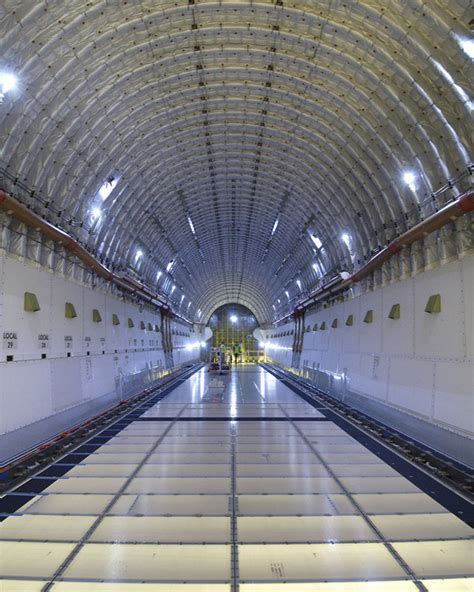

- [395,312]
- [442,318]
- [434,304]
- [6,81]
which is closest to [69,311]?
[6,81]

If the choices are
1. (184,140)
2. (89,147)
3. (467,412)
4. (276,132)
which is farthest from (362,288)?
(89,147)

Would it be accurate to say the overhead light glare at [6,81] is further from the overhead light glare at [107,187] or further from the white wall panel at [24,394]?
the overhead light glare at [107,187]

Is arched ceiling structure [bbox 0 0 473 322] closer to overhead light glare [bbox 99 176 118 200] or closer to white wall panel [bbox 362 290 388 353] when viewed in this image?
overhead light glare [bbox 99 176 118 200]

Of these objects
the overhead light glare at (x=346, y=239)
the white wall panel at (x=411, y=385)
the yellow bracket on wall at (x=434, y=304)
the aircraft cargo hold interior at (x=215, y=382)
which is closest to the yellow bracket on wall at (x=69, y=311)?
the aircraft cargo hold interior at (x=215, y=382)

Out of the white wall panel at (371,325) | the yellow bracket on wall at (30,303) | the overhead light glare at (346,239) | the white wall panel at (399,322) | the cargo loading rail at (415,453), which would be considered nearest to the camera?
the cargo loading rail at (415,453)

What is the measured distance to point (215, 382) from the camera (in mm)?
19234

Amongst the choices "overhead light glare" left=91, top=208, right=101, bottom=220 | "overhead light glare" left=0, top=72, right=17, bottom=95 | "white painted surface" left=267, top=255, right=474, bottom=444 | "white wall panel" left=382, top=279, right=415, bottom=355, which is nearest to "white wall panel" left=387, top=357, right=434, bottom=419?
"white painted surface" left=267, top=255, right=474, bottom=444

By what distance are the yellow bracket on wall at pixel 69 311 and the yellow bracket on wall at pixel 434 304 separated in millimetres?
10365

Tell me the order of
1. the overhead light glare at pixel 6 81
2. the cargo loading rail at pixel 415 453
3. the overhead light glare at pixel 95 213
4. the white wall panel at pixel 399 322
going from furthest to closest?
the overhead light glare at pixel 95 213, the white wall panel at pixel 399 322, the overhead light glare at pixel 6 81, the cargo loading rail at pixel 415 453

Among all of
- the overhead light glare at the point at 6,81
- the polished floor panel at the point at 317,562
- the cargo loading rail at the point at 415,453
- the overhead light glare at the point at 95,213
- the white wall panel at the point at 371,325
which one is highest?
the overhead light glare at the point at 6,81

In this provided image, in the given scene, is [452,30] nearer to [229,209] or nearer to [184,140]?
[184,140]

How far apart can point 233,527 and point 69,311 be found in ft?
30.9

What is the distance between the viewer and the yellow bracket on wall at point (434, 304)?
9.66m

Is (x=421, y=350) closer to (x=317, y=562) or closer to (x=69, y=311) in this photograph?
(x=317, y=562)
